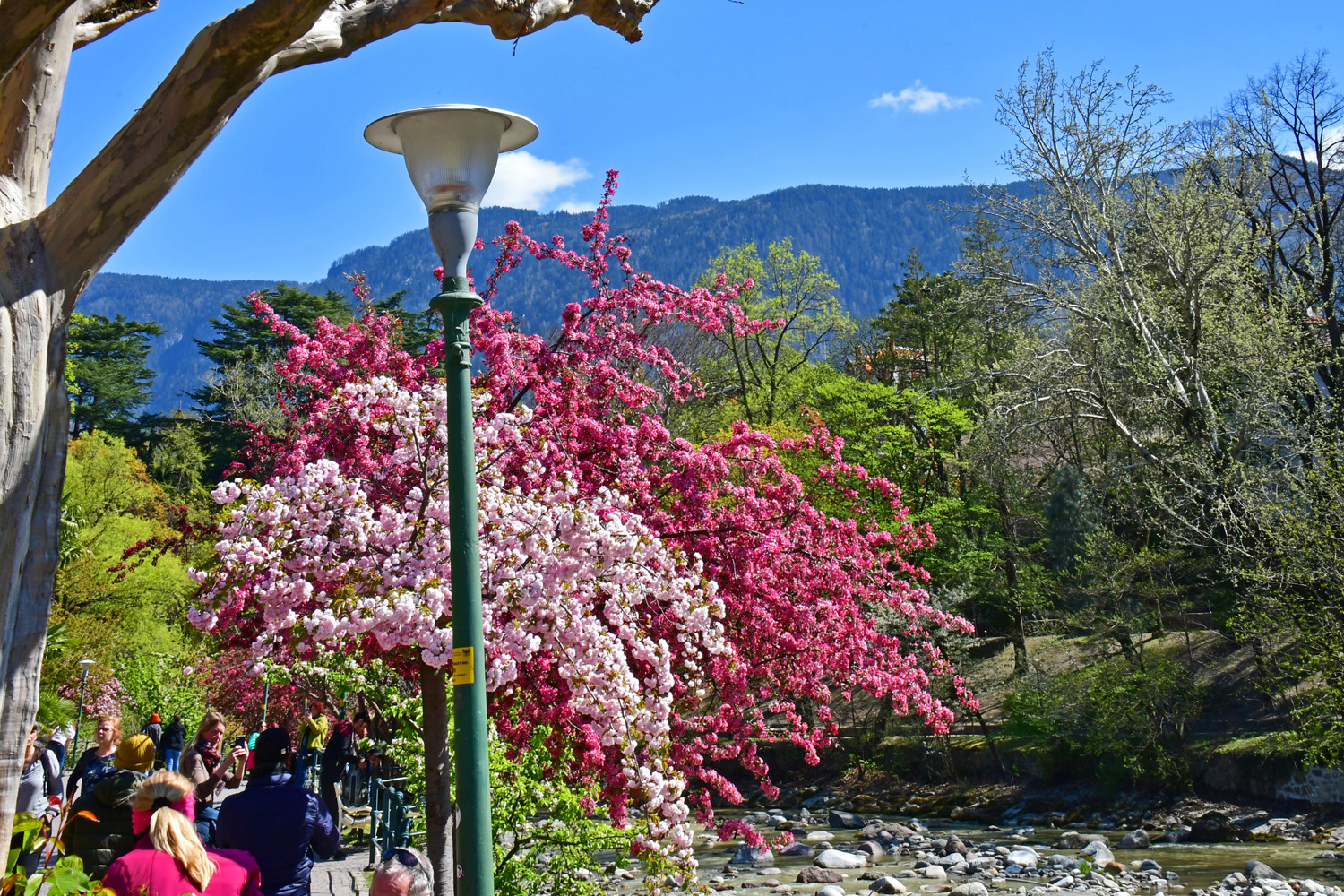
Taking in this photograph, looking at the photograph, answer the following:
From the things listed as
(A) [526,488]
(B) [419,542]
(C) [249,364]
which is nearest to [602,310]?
(A) [526,488]

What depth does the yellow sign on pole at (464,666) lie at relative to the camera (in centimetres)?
393

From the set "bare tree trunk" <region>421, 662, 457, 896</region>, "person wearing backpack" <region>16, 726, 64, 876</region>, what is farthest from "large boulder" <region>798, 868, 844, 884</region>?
"bare tree trunk" <region>421, 662, 457, 896</region>

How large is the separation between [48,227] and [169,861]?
7.70 ft

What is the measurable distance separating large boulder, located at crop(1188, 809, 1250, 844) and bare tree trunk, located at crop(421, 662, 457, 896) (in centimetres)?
1630

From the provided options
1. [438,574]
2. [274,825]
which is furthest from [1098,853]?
[274,825]

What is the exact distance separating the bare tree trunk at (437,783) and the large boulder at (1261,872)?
12512 millimetres

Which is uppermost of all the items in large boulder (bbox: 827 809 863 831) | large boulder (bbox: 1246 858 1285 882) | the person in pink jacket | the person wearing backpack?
the person in pink jacket

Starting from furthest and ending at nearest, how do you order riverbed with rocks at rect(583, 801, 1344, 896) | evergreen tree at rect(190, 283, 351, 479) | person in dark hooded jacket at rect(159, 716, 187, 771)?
evergreen tree at rect(190, 283, 351, 479) → riverbed with rocks at rect(583, 801, 1344, 896) → person in dark hooded jacket at rect(159, 716, 187, 771)

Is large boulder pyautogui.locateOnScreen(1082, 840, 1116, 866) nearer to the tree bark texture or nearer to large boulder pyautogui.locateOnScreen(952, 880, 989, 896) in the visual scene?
large boulder pyautogui.locateOnScreen(952, 880, 989, 896)

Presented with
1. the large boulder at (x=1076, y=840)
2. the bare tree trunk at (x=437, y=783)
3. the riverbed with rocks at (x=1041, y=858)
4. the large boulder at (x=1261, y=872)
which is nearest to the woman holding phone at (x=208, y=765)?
the bare tree trunk at (x=437, y=783)

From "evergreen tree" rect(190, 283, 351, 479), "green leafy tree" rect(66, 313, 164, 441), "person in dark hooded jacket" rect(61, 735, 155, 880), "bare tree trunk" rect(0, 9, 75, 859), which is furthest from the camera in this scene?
"green leafy tree" rect(66, 313, 164, 441)

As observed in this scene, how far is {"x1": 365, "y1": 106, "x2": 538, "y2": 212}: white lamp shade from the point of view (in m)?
Answer: 4.27

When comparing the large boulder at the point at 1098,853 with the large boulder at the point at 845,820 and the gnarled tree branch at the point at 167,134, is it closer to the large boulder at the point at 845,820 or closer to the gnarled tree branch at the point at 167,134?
the large boulder at the point at 845,820

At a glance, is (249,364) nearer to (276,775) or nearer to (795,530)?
(795,530)
